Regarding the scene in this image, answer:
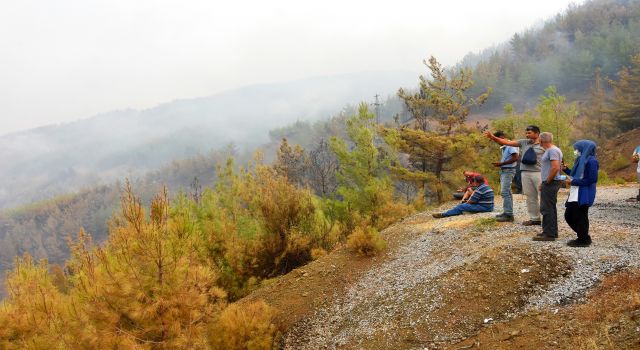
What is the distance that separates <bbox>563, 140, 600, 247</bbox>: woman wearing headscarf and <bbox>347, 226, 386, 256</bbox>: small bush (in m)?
3.59

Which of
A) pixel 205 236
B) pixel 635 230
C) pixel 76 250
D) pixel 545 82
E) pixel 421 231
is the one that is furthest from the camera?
pixel 545 82

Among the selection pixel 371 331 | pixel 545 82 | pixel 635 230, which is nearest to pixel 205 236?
pixel 371 331

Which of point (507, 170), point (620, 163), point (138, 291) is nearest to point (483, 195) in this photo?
point (507, 170)

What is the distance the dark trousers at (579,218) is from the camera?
5668 mm

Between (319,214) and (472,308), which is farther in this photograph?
(319,214)

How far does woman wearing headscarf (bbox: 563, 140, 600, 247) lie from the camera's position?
18.0 ft

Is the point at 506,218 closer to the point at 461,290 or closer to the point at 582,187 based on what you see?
the point at 582,187

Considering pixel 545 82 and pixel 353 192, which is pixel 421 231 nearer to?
pixel 353 192

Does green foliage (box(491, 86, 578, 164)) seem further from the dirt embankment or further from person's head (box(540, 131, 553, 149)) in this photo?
person's head (box(540, 131, 553, 149))

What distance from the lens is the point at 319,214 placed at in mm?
10734

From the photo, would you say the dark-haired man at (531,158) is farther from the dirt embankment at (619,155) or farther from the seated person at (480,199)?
the dirt embankment at (619,155)

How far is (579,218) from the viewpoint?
226 inches

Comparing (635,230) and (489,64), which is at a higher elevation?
(489,64)

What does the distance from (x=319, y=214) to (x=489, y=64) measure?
90.3 meters
